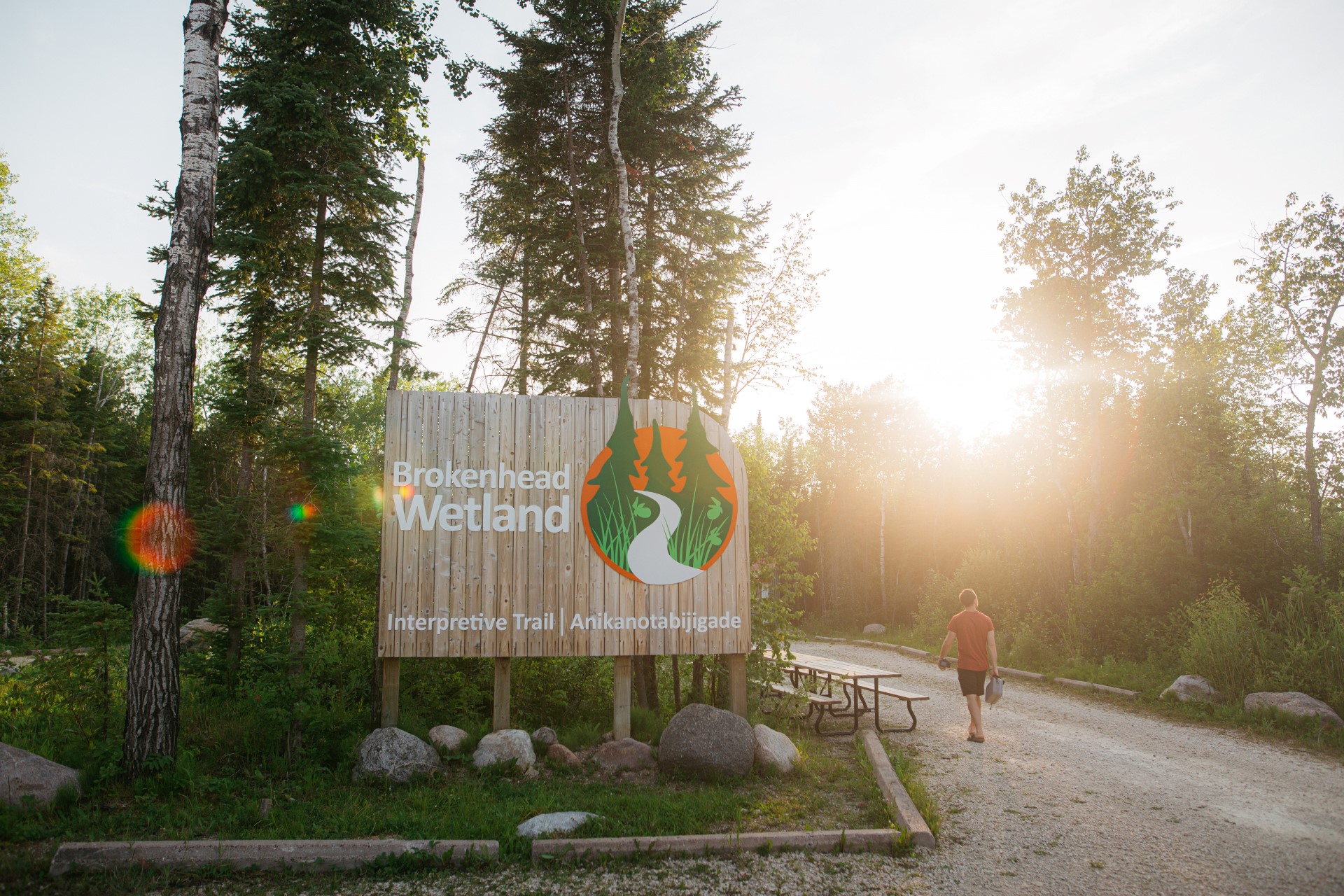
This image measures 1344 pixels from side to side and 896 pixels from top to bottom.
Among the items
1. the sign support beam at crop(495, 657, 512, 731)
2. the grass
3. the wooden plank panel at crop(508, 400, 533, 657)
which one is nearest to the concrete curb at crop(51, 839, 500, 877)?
the grass

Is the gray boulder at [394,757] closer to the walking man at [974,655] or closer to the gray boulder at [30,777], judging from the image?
the gray boulder at [30,777]

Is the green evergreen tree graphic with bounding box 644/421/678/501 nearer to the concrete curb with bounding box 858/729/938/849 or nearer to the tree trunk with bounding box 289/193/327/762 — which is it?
the concrete curb with bounding box 858/729/938/849

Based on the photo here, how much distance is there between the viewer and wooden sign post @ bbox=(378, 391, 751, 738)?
24.4 ft

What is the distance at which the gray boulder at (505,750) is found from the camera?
6.82m

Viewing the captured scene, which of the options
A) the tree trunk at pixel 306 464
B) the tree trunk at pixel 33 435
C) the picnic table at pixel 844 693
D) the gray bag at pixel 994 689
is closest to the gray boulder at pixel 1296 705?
the gray bag at pixel 994 689

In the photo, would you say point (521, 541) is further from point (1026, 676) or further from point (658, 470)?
point (1026, 676)

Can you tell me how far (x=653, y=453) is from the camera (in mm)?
8070

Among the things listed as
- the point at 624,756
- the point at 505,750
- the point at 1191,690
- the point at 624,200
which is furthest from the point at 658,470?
the point at 1191,690

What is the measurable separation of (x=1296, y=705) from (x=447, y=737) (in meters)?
10.4

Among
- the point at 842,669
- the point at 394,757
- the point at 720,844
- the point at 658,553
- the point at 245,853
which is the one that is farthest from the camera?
the point at 842,669

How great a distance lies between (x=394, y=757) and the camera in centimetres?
646

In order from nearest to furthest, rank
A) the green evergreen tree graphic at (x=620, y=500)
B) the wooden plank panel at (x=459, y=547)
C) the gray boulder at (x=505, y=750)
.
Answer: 1. the gray boulder at (x=505, y=750)
2. the wooden plank panel at (x=459, y=547)
3. the green evergreen tree graphic at (x=620, y=500)

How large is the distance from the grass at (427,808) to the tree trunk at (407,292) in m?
5.00

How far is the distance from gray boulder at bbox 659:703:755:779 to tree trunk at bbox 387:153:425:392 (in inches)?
224
